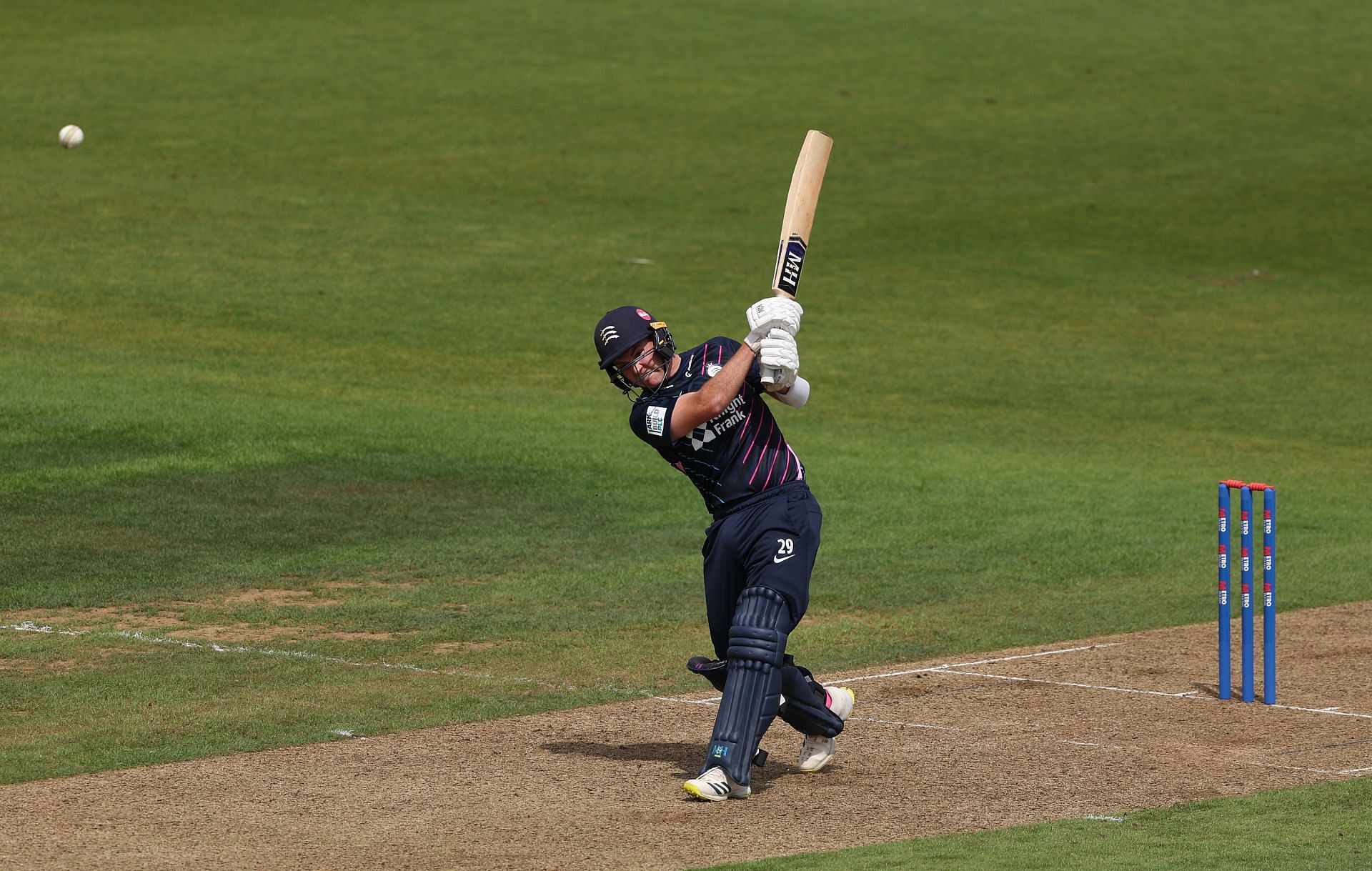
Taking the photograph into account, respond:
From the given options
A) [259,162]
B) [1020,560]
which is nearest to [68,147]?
[259,162]

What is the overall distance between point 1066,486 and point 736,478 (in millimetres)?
9431

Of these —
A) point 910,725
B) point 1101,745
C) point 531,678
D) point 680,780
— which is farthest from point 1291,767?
point 531,678

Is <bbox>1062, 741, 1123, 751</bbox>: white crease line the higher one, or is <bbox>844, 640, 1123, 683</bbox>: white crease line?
<bbox>1062, 741, 1123, 751</bbox>: white crease line

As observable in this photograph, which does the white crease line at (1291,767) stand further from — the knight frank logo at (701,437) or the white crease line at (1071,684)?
the knight frank logo at (701,437)

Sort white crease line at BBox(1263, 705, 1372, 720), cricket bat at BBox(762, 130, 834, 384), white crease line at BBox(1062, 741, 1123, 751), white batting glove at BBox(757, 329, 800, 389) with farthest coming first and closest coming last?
white crease line at BBox(1263, 705, 1372, 720) < white crease line at BBox(1062, 741, 1123, 751) < cricket bat at BBox(762, 130, 834, 384) < white batting glove at BBox(757, 329, 800, 389)

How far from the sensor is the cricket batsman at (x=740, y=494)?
26.5ft

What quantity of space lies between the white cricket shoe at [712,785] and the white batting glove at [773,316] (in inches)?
79.7

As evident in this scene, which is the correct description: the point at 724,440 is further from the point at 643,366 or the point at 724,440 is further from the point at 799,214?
the point at 799,214

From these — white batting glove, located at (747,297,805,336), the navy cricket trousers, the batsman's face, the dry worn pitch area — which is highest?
white batting glove, located at (747,297,805,336)

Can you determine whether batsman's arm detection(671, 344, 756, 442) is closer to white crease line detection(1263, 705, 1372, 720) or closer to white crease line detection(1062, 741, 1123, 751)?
white crease line detection(1062, 741, 1123, 751)

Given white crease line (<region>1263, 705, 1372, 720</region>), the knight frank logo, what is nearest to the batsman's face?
the knight frank logo

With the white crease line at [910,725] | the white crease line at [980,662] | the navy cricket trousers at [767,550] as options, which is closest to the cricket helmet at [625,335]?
the navy cricket trousers at [767,550]

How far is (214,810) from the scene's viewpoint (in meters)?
7.93

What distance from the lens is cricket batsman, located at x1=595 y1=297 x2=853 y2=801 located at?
808 centimetres
